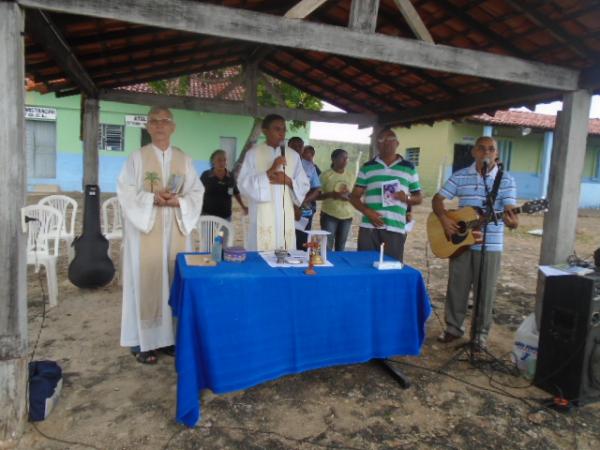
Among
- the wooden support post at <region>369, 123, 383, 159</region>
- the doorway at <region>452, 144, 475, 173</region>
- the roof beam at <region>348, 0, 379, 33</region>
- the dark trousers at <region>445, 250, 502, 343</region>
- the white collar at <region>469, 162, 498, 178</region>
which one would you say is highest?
the doorway at <region>452, 144, 475, 173</region>

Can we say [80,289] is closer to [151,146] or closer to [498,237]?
[151,146]

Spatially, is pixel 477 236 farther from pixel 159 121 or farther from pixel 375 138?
pixel 375 138

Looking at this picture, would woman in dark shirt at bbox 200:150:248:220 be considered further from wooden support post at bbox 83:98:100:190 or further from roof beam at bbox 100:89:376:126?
wooden support post at bbox 83:98:100:190

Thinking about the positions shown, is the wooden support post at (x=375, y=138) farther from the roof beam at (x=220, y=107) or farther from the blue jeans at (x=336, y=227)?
the blue jeans at (x=336, y=227)

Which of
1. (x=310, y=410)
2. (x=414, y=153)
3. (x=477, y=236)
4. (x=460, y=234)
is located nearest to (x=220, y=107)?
(x=460, y=234)

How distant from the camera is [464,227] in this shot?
162 inches

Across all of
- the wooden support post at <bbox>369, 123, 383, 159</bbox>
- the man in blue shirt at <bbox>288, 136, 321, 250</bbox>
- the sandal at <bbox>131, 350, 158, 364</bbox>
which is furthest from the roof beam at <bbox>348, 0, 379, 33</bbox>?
the wooden support post at <bbox>369, 123, 383, 159</bbox>

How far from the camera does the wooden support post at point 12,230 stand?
255cm

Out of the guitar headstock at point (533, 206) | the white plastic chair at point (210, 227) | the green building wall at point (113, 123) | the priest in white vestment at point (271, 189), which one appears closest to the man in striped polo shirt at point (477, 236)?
the guitar headstock at point (533, 206)

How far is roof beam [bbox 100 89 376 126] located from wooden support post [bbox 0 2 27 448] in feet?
13.6

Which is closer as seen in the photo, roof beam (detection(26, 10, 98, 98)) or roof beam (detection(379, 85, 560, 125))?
roof beam (detection(26, 10, 98, 98))

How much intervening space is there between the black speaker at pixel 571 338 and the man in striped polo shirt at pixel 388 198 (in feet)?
4.54

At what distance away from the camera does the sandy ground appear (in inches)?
108

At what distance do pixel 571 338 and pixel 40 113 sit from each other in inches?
711
